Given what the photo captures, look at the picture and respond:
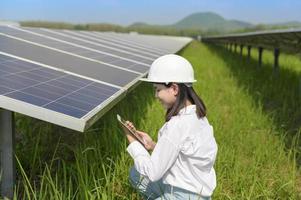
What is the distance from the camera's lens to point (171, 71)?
2.66m

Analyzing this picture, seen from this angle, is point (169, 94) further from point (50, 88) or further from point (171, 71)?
point (50, 88)

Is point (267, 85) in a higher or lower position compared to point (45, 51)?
lower

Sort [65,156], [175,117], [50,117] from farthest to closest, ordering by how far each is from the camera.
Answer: [65,156] < [175,117] < [50,117]

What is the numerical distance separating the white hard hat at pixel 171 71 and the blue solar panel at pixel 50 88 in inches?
16.2

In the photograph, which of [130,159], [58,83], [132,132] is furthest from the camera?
[130,159]

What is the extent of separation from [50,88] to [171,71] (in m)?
0.84

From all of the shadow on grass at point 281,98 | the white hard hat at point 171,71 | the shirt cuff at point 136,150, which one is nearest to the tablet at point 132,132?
the shirt cuff at point 136,150

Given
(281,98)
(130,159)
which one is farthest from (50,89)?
(281,98)

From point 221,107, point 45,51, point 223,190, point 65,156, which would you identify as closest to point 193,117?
point 223,190

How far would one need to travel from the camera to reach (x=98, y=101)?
114 inches

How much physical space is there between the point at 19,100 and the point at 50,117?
0.22 m

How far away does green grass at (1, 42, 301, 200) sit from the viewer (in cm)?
339

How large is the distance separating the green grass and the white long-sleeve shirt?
15.6 inches

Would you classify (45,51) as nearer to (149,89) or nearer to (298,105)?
(149,89)
